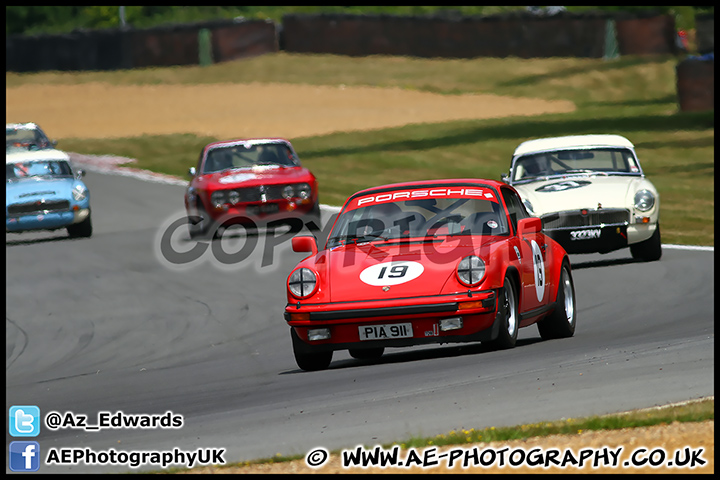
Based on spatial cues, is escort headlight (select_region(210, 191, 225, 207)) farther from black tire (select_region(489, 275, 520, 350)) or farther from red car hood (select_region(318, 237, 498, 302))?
black tire (select_region(489, 275, 520, 350))

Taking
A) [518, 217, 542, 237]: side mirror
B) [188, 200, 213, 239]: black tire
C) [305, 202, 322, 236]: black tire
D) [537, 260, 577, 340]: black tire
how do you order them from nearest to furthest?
[518, 217, 542, 237]: side mirror → [537, 260, 577, 340]: black tire → [188, 200, 213, 239]: black tire → [305, 202, 322, 236]: black tire

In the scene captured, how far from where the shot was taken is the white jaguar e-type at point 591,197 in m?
14.5

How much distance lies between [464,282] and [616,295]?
431cm

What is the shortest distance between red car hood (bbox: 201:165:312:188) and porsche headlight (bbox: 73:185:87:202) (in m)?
2.33

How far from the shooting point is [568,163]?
15625 millimetres

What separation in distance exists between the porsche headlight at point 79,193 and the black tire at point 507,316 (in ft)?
40.1

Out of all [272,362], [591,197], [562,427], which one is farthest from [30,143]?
[562,427]

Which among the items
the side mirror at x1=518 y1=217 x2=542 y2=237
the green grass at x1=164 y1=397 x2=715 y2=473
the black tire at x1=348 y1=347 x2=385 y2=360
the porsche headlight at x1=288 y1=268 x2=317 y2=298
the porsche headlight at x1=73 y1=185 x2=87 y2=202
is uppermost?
the side mirror at x1=518 y1=217 x2=542 y2=237

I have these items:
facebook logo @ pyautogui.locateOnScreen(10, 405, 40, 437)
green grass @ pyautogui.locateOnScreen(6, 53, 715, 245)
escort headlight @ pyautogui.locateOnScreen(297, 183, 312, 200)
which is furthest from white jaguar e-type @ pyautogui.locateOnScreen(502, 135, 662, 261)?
facebook logo @ pyautogui.locateOnScreen(10, 405, 40, 437)

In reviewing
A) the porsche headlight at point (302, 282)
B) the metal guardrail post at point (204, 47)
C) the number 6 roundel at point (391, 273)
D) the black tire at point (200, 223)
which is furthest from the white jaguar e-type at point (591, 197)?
the metal guardrail post at point (204, 47)

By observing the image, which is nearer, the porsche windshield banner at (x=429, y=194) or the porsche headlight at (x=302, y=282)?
the porsche headlight at (x=302, y=282)

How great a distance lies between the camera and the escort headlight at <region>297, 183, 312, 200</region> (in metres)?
19.0

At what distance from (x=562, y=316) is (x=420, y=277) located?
6.27 ft

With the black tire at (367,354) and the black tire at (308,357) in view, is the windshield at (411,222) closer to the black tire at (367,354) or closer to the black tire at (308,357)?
the black tire at (308,357)
